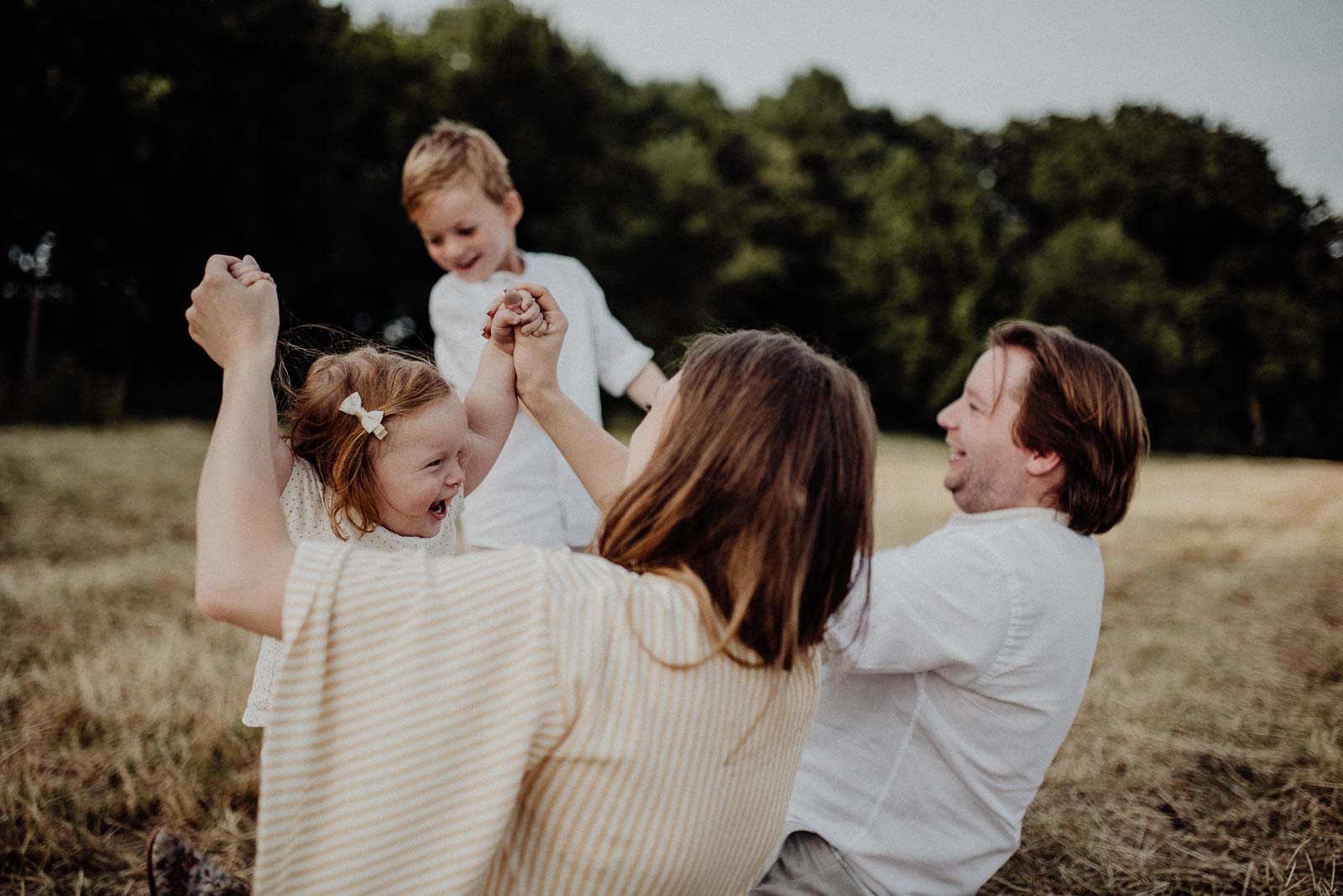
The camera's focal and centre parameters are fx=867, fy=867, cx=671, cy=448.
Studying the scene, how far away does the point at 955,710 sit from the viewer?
1.82m

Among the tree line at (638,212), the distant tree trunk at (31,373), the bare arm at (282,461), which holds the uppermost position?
the tree line at (638,212)

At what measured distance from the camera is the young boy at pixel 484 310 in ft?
→ 10.1

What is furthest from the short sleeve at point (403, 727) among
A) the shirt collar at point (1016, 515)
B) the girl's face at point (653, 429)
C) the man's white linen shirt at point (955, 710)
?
the shirt collar at point (1016, 515)

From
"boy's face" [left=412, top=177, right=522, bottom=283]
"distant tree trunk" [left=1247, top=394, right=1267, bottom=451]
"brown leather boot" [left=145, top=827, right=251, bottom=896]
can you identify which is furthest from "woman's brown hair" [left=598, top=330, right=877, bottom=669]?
"distant tree trunk" [left=1247, top=394, right=1267, bottom=451]

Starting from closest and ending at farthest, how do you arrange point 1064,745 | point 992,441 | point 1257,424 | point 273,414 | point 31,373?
point 273,414
point 992,441
point 1064,745
point 31,373
point 1257,424

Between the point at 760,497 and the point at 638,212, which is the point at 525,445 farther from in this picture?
the point at 638,212

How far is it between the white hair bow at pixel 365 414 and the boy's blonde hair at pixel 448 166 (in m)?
1.54

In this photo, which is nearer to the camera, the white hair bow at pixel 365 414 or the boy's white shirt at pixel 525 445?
the white hair bow at pixel 365 414

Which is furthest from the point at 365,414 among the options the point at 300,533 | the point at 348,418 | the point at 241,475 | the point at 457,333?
the point at 457,333

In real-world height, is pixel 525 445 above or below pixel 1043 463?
below

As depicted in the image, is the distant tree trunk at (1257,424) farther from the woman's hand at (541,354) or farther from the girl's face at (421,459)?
the girl's face at (421,459)

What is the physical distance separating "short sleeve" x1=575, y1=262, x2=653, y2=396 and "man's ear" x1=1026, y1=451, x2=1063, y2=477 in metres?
1.64

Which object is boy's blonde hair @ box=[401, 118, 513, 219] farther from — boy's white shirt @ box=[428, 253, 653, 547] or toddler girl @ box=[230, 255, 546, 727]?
toddler girl @ box=[230, 255, 546, 727]

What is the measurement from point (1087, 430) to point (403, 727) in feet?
5.32
